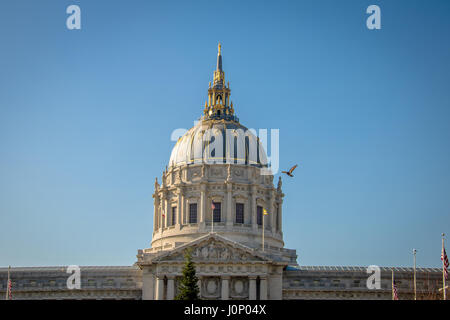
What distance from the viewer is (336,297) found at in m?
86.6

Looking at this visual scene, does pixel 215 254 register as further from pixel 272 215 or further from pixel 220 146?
pixel 220 146

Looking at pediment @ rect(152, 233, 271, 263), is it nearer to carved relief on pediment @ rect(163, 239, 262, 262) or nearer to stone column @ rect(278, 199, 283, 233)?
carved relief on pediment @ rect(163, 239, 262, 262)

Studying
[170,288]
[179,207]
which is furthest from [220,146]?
[170,288]

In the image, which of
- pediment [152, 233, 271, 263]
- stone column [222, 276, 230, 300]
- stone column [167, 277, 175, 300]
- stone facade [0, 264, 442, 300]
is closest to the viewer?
stone column [222, 276, 230, 300]

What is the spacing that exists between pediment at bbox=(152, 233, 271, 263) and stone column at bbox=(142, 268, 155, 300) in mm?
2299

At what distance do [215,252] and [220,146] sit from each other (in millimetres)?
21866

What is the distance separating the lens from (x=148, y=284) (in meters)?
87.1

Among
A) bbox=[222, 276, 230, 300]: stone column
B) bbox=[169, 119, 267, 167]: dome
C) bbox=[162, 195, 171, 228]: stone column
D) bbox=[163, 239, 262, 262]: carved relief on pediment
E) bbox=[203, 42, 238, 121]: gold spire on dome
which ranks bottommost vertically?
bbox=[222, 276, 230, 300]: stone column

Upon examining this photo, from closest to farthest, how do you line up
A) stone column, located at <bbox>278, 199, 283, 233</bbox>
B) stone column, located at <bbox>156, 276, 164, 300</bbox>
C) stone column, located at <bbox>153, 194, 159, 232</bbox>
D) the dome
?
stone column, located at <bbox>156, 276, 164, 300</bbox> → the dome → stone column, located at <bbox>278, 199, 283, 233</bbox> → stone column, located at <bbox>153, 194, 159, 232</bbox>

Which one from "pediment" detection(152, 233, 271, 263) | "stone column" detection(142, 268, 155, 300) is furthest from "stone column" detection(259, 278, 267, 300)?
"stone column" detection(142, 268, 155, 300)

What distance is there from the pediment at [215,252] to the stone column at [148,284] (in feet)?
7.54

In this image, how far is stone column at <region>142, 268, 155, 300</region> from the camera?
86500 millimetres
